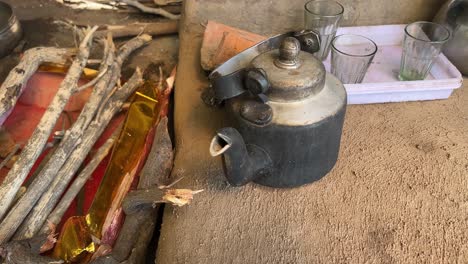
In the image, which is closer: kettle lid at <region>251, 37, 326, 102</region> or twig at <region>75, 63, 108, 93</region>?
kettle lid at <region>251, 37, 326, 102</region>

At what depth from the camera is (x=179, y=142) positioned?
1.13 meters

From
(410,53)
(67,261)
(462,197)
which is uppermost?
(410,53)

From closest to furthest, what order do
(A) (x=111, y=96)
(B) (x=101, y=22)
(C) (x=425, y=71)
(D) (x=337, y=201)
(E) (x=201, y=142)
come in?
1. (D) (x=337, y=201)
2. (E) (x=201, y=142)
3. (C) (x=425, y=71)
4. (A) (x=111, y=96)
5. (B) (x=101, y=22)

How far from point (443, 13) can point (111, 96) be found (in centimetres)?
114

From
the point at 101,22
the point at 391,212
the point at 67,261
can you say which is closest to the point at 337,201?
the point at 391,212

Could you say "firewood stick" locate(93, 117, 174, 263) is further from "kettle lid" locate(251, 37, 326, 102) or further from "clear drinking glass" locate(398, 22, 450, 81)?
"clear drinking glass" locate(398, 22, 450, 81)

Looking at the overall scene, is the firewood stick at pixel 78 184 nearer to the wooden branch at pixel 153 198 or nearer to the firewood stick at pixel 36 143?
the firewood stick at pixel 36 143

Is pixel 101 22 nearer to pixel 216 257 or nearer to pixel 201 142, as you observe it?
pixel 201 142

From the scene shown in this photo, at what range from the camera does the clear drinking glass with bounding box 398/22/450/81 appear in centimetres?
121

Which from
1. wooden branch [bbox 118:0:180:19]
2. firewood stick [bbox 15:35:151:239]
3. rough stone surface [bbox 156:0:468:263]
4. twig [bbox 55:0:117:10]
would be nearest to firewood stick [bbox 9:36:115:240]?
firewood stick [bbox 15:35:151:239]

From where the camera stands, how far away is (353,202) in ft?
3.17

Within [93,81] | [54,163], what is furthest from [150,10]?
[54,163]

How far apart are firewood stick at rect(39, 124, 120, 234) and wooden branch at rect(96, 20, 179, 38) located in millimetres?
682

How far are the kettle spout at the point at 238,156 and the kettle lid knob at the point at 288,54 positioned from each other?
0.19 meters
